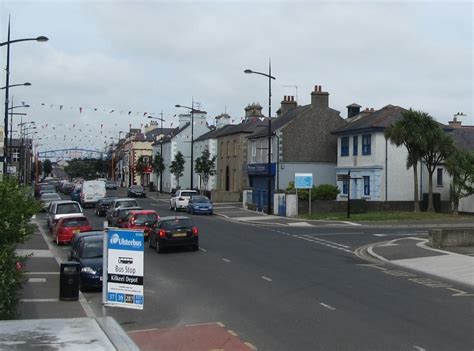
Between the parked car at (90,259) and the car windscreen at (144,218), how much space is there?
10.9 meters

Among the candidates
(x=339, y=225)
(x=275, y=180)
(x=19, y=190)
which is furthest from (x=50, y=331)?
(x=275, y=180)

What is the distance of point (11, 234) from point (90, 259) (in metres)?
6.70

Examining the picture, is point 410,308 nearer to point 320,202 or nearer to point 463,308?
point 463,308

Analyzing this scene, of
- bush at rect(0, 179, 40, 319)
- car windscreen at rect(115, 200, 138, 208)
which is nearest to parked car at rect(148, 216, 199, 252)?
bush at rect(0, 179, 40, 319)

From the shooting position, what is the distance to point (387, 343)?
1074 centimetres

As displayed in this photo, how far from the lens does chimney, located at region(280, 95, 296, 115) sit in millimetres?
65375

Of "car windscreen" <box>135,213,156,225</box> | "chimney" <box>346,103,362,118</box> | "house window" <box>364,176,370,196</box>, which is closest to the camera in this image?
"car windscreen" <box>135,213,156,225</box>

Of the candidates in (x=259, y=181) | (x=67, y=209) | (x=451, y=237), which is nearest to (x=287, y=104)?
(x=259, y=181)

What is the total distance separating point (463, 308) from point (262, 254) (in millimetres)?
11192

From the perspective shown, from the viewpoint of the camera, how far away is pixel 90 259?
59.6 feet

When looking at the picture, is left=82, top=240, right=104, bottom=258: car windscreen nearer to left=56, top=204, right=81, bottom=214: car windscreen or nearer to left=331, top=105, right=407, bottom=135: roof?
left=56, top=204, right=81, bottom=214: car windscreen

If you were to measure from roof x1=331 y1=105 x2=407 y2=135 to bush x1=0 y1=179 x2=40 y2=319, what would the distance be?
135 ft

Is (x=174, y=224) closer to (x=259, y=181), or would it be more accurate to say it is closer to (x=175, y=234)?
(x=175, y=234)

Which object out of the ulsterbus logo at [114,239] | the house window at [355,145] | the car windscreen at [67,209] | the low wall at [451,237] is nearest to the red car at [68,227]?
the car windscreen at [67,209]
